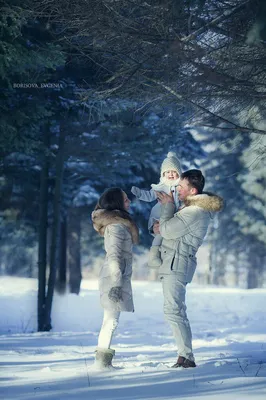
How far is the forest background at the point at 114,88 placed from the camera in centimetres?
821

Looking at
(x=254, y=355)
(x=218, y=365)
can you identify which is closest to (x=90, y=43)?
(x=218, y=365)

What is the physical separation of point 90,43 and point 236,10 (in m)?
1.90

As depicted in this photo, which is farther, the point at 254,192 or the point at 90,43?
the point at 254,192

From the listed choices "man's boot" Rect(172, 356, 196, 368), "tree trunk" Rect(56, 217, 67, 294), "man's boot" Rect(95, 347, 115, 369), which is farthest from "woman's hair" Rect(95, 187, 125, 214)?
"tree trunk" Rect(56, 217, 67, 294)

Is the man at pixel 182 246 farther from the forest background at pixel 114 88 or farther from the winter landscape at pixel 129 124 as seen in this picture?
the forest background at pixel 114 88

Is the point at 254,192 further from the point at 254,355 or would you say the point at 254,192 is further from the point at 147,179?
the point at 254,355

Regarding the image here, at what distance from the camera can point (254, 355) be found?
10172 millimetres

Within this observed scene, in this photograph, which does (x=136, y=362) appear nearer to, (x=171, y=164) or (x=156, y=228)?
(x=156, y=228)

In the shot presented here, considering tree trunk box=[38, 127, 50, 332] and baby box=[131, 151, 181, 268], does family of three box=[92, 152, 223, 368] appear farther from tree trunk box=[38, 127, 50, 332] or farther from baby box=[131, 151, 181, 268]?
tree trunk box=[38, 127, 50, 332]

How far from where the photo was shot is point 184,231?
831cm

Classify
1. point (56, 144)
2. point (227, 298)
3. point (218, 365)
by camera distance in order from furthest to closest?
point (227, 298)
point (56, 144)
point (218, 365)

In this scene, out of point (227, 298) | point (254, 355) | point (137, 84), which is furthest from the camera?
point (227, 298)

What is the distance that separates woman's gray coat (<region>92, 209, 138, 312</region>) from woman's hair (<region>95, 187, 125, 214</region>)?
91 mm

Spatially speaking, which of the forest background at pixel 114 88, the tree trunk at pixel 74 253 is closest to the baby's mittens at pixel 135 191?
the forest background at pixel 114 88
